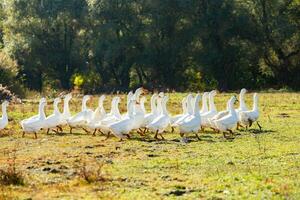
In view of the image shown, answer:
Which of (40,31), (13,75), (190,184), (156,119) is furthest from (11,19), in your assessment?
(190,184)

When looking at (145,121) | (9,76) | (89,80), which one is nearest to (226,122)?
(145,121)

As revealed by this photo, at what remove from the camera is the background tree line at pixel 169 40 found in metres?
55.2

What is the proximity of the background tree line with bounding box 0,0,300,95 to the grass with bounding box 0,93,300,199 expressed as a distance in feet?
107

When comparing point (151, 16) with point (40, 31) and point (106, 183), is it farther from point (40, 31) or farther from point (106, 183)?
point (106, 183)

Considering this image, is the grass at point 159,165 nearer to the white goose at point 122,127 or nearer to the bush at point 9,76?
the white goose at point 122,127

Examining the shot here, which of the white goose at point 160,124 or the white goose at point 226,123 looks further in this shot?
the white goose at point 226,123

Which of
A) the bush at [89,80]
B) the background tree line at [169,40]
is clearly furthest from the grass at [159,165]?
the bush at [89,80]

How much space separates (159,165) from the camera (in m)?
15.0

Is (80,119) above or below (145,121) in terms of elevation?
above

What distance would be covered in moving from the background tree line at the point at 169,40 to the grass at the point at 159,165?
32744 mm

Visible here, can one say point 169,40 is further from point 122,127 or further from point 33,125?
point 122,127

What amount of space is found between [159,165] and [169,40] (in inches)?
1659

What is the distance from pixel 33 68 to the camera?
60.0 m

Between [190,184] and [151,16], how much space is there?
44266mm
